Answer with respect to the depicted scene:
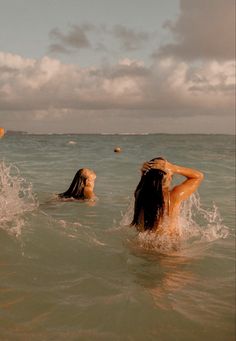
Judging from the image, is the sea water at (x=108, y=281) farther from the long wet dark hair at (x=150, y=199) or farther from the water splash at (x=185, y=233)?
the long wet dark hair at (x=150, y=199)

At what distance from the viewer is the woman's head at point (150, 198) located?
5184 millimetres

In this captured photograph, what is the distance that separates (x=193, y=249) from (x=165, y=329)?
2.80 m

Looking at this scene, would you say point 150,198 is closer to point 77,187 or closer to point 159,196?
point 159,196

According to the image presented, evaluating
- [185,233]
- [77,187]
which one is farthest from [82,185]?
[185,233]

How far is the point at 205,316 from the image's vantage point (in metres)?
3.87

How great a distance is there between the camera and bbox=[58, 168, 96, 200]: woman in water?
9.07 metres

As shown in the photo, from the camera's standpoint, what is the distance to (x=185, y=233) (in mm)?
7410

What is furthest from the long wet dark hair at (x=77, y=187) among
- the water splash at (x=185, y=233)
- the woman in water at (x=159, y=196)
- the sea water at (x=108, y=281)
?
the woman in water at (x=159, y=196)

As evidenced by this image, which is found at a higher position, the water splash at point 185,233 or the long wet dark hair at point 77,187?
the long wet dark hair at point 77,187

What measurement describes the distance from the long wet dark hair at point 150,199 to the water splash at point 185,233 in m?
0.24

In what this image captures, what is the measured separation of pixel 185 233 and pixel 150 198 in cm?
241

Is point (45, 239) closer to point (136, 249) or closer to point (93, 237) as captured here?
point (93, 237)

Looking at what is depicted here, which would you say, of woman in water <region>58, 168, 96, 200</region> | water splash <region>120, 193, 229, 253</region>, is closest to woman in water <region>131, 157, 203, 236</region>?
water splash <region>120, 193, 229, 253</region>

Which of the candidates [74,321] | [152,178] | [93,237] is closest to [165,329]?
[74,321]
